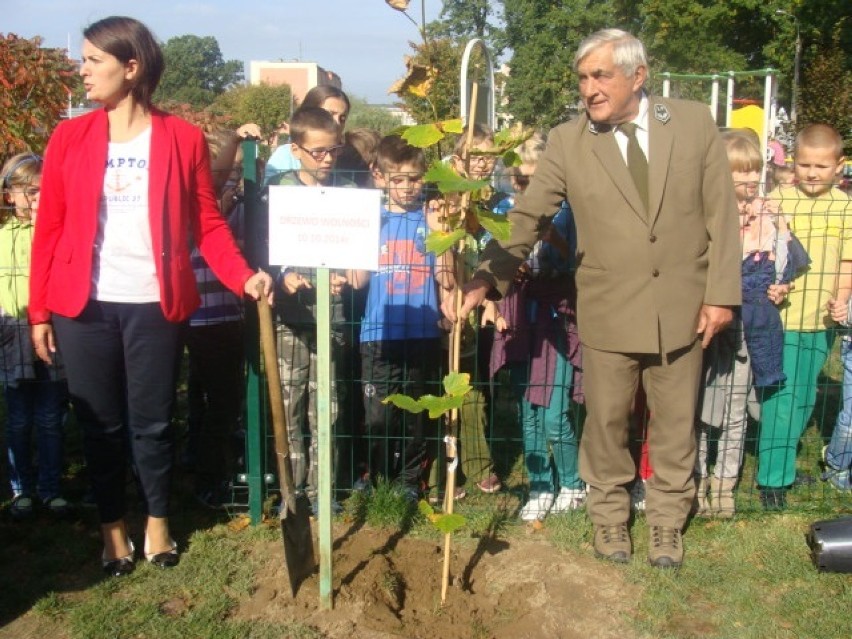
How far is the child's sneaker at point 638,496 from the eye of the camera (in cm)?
437

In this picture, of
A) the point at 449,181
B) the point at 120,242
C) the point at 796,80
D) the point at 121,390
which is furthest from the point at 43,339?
the point at 796,80

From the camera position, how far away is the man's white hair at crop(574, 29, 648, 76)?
3393mm

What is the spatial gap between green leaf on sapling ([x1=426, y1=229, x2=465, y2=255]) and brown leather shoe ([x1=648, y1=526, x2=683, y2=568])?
1.71 meters

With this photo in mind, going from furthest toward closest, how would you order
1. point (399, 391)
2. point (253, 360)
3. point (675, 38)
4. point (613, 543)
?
point (675, 38)
point (399, 391)
point (253, 360)
point (613, 543)

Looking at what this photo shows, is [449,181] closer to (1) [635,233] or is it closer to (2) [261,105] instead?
(1) [635,233]

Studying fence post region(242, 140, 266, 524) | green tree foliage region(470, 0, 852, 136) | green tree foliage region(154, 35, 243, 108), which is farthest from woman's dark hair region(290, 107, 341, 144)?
green tree foliage region(154, 35, 243, 108)

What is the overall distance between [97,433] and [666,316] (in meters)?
2.38

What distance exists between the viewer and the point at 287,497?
138 inches

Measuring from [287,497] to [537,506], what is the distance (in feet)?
4.69

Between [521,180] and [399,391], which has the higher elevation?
[521,180]

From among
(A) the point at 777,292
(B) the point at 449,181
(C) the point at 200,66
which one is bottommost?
(A) the point at 777,292

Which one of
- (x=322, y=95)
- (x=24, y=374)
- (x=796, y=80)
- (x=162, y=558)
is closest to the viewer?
(x=162, y=558)

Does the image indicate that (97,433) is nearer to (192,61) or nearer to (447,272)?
(447,272)

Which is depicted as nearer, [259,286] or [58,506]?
[259,286]
